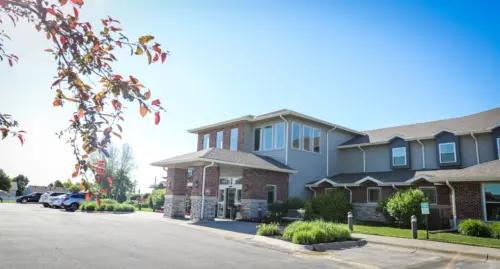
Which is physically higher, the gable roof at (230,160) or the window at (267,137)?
the window at (267,137)

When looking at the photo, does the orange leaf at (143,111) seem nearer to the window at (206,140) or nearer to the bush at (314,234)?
the bush at (314,234)

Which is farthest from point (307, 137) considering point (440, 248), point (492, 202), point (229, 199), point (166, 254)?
point (166, 254)

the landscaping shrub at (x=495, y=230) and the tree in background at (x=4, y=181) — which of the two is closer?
the landscaping shrub at (x=495, y=230)

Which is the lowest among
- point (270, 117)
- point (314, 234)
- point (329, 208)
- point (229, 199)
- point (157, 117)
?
point (314, 234)

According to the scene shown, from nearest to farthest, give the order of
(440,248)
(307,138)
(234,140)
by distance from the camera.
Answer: (440,248), (307,138), (234,140)

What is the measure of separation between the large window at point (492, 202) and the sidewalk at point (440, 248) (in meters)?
5.97

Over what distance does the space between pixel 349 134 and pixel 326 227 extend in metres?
18.1

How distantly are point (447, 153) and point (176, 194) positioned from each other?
18.3 m

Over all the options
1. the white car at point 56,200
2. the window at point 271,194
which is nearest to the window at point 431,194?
the window at point 271,194

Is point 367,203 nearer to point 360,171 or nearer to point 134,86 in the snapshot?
point 360,171

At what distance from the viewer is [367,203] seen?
2178cm

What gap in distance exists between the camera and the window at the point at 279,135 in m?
24.3

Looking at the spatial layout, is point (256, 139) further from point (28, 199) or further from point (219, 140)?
point (28, 199)

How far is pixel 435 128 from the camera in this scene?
2461cm
